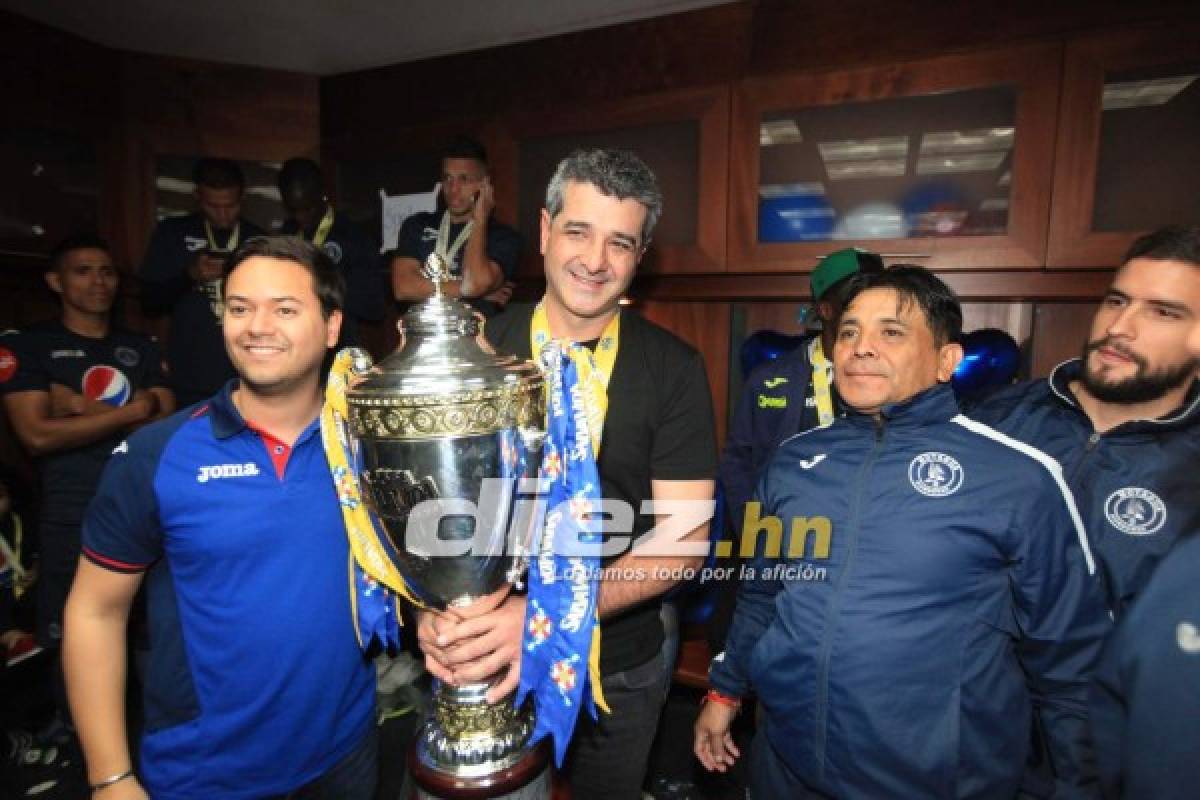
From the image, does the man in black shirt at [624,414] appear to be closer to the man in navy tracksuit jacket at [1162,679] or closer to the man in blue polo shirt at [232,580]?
the man in blue polo shirt at [232,580]

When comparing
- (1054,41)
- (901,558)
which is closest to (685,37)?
(1054,41)

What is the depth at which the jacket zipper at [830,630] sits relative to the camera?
3.68 ft

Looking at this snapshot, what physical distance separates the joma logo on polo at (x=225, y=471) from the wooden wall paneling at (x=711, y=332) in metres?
2.03

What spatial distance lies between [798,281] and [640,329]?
1.54 m

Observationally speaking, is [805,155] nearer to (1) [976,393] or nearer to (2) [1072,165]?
(2) [1072,165]

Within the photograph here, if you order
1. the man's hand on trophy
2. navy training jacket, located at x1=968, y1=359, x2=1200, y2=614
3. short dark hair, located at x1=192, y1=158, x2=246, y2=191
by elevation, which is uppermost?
short dark hair, located at x1=192, y1=158, x2=246, y2=191

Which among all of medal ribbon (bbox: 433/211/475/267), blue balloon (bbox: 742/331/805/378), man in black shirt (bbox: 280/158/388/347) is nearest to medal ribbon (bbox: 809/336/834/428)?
blue balloon (bbox: 742/331/805/378)

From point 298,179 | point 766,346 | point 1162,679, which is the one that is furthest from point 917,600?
point 298,179

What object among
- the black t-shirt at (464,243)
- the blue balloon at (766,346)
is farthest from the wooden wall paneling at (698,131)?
the black t-shirt at (464,243)

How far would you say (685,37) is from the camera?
264 cm

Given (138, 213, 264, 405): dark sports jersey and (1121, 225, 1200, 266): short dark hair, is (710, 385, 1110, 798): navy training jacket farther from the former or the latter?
(138, 213, 264, 405): dark sports jersey

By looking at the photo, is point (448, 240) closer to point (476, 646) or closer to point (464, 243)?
point (464, 243)

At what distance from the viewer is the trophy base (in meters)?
0.84

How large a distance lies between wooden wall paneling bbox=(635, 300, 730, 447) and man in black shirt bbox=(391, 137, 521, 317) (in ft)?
2.30
